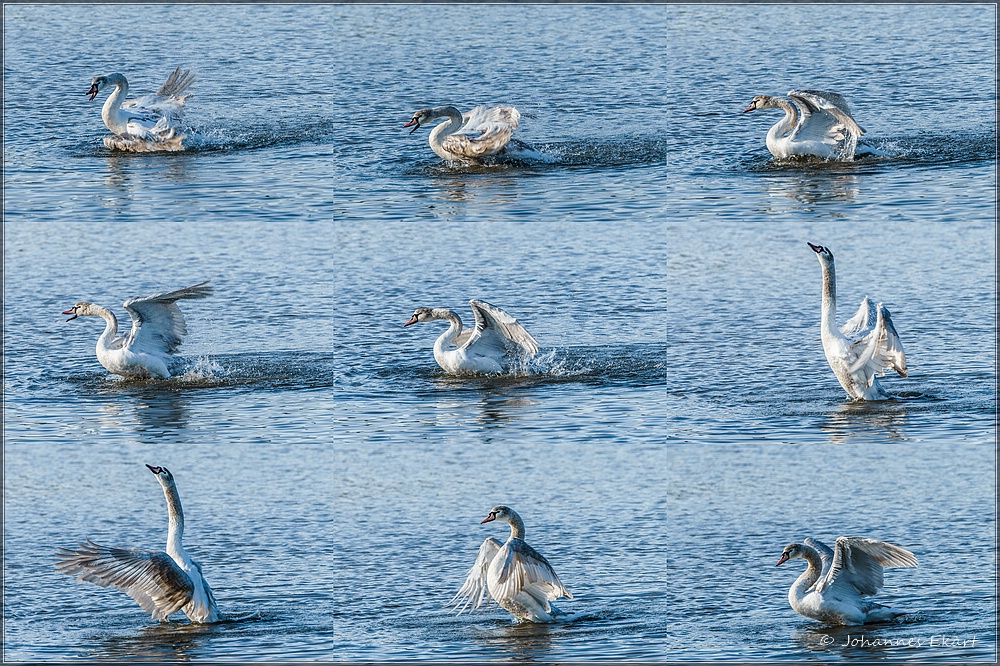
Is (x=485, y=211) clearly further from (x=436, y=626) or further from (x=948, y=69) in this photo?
(x=948, y=69)

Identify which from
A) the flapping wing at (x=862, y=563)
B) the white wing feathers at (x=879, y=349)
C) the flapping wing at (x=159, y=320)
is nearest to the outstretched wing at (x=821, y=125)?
the white wing feathers at (x=879, y=349)

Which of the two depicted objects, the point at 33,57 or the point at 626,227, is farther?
the point at 33,57

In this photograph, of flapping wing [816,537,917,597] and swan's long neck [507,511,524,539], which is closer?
flapping wing [816,537,917,597]

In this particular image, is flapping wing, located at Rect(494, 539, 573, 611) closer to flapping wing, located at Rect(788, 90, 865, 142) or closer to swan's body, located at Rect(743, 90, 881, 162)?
swan's body, located at Rect(743, 90, 881, 162)

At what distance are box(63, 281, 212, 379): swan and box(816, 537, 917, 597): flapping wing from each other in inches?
263

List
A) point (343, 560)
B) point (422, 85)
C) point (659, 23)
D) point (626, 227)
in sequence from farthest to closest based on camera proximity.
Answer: point (659, 23)
point (422, 85)
point (626, 227)
point (343, 560)

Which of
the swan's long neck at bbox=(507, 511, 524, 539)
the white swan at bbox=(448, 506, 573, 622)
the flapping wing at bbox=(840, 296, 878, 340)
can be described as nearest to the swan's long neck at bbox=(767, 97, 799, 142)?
the flapping wing at bbox=(840, 296, 878, 340)

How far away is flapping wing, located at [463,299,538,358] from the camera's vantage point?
53.4 feet

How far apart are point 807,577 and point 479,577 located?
2.94 meters

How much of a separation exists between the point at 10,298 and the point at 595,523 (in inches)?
276

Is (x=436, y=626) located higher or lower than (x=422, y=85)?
lower

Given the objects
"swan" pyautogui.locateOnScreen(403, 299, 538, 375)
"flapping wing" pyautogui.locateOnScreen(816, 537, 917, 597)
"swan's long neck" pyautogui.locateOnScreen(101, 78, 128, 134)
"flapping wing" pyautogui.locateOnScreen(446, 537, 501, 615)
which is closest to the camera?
"flapping wing" pyautogui.locateOnScreen(816, 537, 917, 597)

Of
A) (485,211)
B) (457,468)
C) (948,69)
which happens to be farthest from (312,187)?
(948,69)

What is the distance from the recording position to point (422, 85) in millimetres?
21734
